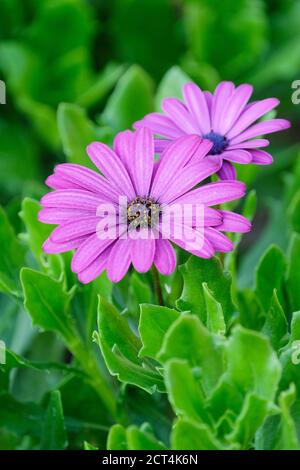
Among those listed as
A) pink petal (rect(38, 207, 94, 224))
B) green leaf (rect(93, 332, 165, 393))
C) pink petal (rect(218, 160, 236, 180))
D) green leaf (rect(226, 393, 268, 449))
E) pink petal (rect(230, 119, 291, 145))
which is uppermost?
pink petal (rect(230, 119, 291, 145))

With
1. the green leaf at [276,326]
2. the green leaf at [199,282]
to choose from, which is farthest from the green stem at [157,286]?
the green leaf at [276,326]

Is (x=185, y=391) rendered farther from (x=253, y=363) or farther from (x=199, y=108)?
(x=199, y=108)

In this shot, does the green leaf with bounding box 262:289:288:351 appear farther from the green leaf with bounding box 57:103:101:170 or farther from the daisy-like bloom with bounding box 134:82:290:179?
the green leaf with bounding box 57:103:101:170

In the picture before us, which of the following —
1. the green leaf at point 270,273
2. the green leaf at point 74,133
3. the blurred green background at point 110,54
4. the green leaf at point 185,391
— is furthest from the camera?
the blurred green background at point 110,54

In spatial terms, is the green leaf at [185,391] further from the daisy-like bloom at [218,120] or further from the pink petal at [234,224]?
the daisy-like bloom at [218,120]

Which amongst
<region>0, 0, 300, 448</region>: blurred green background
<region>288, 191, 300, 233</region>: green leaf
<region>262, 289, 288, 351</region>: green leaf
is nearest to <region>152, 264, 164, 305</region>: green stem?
<region>262, 289, 288, 351</region>: green leaf

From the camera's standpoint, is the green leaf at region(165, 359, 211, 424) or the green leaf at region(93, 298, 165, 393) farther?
the green leaf at region(93, 298, 165, 393)
